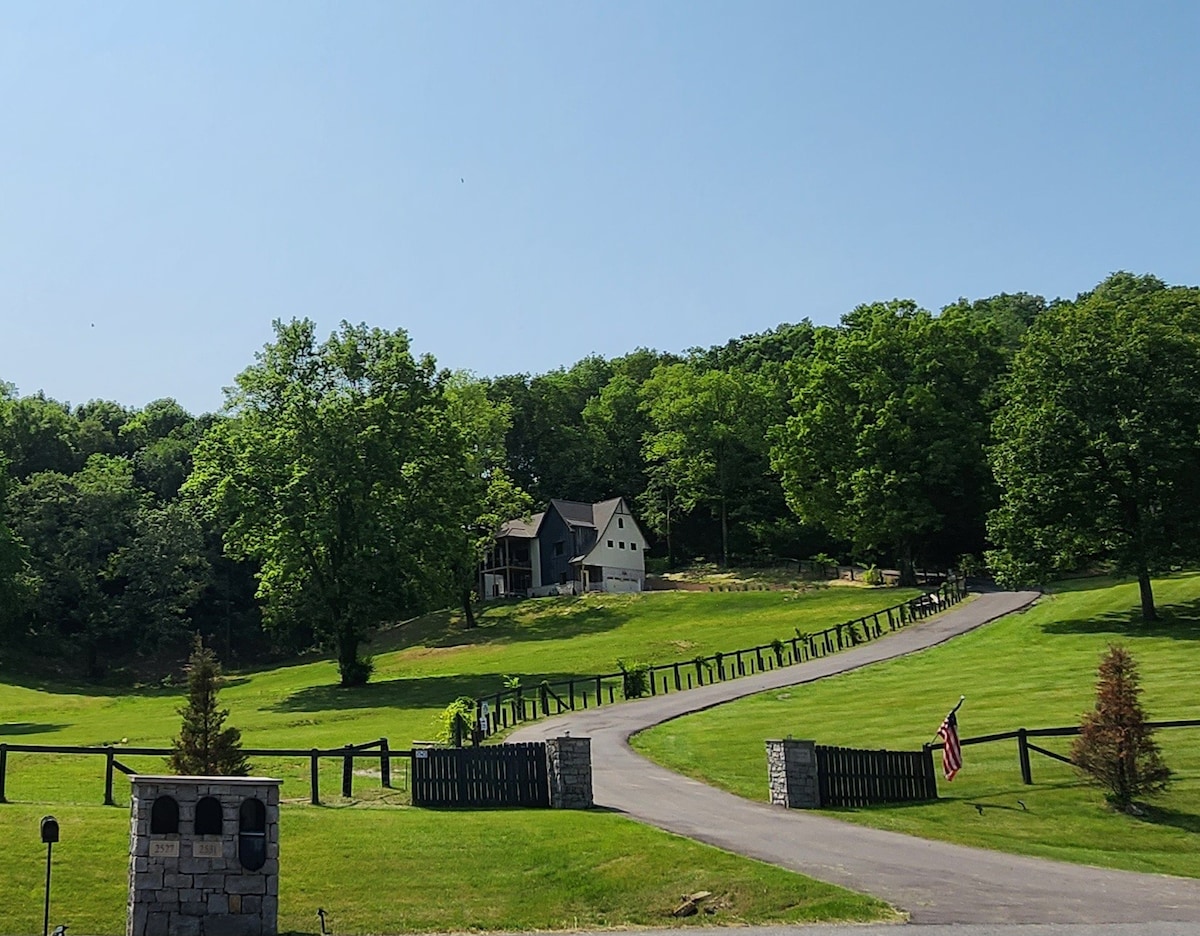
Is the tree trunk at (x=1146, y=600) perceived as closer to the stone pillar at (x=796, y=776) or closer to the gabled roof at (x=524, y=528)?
the stone pillar at (x=796, y=776)

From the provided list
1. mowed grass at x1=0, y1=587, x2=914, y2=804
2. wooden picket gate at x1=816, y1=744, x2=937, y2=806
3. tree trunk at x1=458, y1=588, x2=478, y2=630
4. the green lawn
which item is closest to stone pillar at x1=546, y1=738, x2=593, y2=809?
the green lawn

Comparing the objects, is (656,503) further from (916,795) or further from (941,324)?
(916,795)

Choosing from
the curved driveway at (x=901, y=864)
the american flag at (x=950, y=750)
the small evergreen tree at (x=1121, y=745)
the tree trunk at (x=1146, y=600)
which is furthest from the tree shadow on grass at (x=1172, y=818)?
the tree trunk at (x=1146, y=600)

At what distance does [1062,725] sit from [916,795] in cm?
756

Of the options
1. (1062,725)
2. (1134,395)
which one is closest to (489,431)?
(1134,395)

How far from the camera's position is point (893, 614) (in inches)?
2287

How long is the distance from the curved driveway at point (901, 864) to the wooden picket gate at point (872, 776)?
135 cm

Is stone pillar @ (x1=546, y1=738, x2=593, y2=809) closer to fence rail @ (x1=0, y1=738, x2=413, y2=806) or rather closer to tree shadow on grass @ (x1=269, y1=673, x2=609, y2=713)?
fence rail @ (x1=0, y1=738, x2=413, y2=806)

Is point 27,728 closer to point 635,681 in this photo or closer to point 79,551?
point 635,681

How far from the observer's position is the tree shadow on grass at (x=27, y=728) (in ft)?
143

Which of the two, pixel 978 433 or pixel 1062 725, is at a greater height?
pixel 978 433

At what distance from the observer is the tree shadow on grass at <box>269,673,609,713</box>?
4425cm

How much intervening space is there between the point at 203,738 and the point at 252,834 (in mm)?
6146

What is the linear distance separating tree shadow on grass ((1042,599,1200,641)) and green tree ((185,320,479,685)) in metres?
27.7
